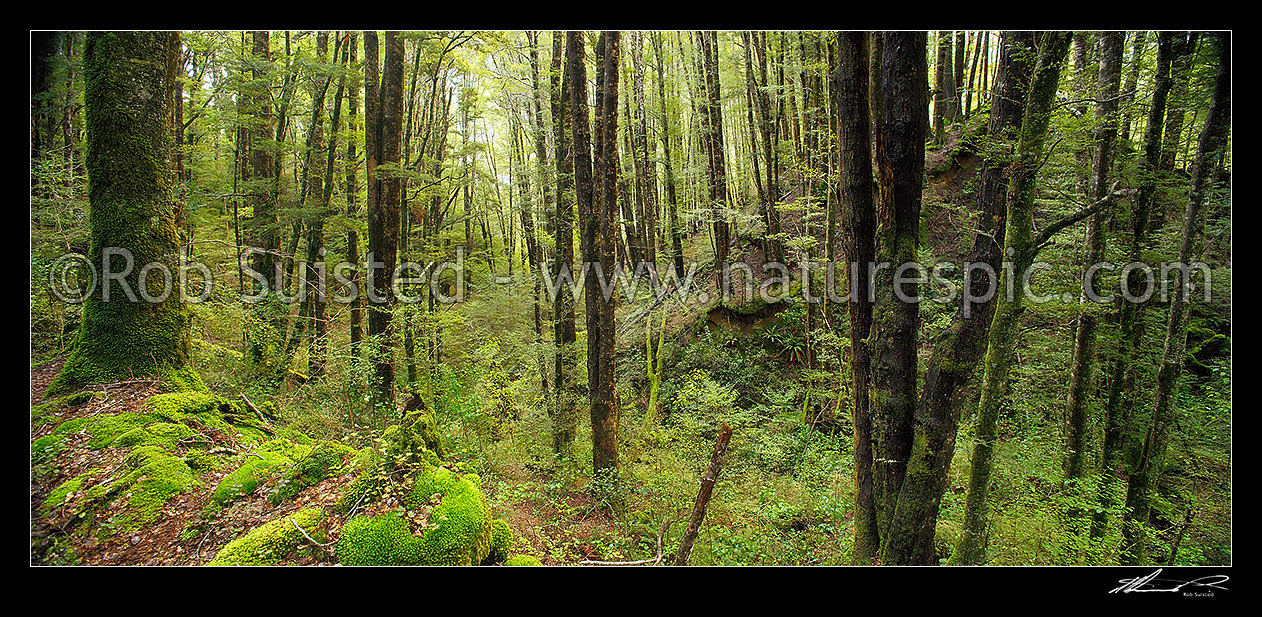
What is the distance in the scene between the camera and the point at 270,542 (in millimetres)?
2822

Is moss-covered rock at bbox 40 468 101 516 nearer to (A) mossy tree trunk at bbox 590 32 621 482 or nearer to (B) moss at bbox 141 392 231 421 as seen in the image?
(B) moss at bbox 141 392 231 421

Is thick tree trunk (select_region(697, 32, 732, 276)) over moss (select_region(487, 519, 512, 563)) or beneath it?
over

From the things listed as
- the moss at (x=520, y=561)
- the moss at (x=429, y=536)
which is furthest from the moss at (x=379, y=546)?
the moss at (x=520, y=561)

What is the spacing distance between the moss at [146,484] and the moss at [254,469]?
0.29m

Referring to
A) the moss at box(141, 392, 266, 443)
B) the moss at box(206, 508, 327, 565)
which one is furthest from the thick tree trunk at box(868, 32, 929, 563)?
the moss at box(141, 392, 266, 443)

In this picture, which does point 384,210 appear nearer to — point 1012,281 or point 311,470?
point 311,470

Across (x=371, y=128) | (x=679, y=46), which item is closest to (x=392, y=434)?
(x=371, y=128)

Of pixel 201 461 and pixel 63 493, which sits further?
pixel 201 461

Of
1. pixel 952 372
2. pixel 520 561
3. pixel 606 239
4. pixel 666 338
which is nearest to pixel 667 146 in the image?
pixel 666 338

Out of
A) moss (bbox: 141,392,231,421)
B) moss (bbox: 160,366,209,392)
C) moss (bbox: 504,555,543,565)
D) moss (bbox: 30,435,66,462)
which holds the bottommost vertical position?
moss (bbox: 504,555,543,565)

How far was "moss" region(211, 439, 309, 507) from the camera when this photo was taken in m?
3.41

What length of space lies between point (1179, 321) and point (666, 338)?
9533 mm
